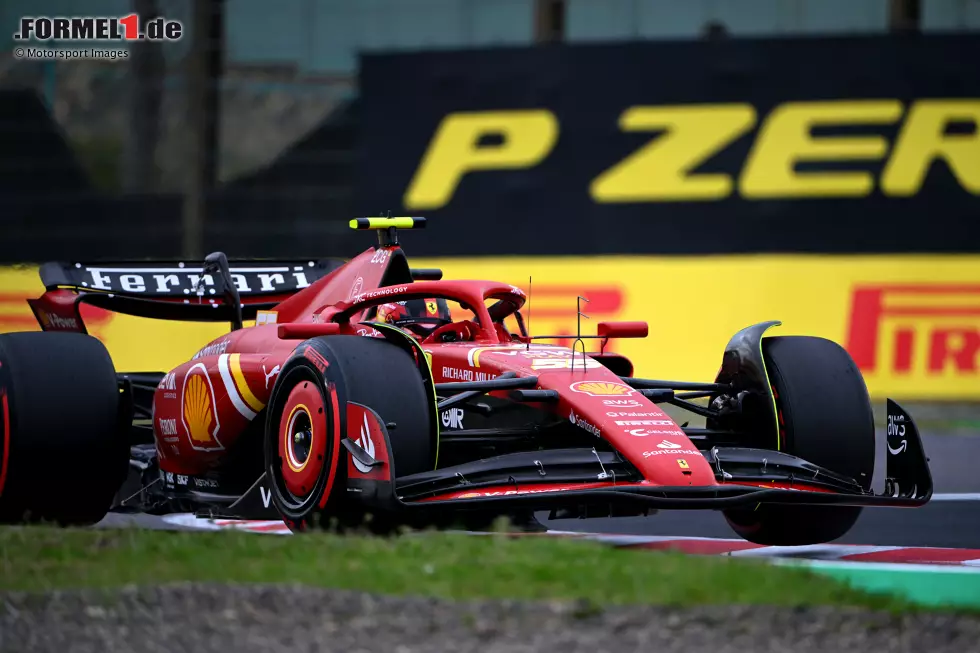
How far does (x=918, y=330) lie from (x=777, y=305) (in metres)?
1.29

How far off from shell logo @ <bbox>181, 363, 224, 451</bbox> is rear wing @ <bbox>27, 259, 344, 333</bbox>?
1.24 metres

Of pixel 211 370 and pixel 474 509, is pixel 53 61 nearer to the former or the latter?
pixel 211 370

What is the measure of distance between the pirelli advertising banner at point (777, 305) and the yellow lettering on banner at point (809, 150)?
688 mm

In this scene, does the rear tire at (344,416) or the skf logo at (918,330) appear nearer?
the rear tire at (344,416)

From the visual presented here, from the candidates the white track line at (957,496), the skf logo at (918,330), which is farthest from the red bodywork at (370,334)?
the skf logo at (918,330)

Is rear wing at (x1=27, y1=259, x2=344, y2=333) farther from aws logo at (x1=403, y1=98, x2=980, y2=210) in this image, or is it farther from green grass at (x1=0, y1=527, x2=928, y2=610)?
aws logo at (x1=403, y1=98, x2=980, y2=210)

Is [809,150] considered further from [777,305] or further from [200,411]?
[200,411]

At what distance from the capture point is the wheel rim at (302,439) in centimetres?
661

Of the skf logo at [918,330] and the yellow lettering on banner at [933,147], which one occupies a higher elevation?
the yellow lettering on banner at [933,147]

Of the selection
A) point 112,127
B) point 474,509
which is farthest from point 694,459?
point 112,127

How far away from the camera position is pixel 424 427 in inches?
255

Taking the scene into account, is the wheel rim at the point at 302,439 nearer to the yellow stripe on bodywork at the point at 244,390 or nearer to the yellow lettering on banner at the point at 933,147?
the yellow stripe on bodywork at the point at 244,390

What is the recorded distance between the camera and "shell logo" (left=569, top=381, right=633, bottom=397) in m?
6.82

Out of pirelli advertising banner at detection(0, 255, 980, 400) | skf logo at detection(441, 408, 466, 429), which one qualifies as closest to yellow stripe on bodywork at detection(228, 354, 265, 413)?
skf logo at detection(441, 408, 466, 429)
